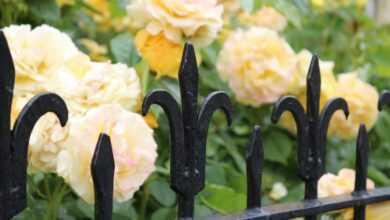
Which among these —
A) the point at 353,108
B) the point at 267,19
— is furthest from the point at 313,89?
the point at 267,19

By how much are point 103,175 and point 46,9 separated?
731 millimetres

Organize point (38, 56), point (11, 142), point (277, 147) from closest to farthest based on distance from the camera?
point (11, 142) < point (38, 56) < point (277, 147)

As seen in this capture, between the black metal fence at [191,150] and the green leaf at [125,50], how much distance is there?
1.18 ft

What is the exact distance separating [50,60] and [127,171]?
0.68 ft

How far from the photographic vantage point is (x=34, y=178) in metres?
0.91

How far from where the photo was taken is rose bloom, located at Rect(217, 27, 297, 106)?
124cm

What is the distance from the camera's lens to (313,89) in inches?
35.5

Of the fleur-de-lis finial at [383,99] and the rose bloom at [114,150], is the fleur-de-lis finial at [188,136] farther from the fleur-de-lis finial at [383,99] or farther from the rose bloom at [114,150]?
the fleur-de-lis finial at [383,99]

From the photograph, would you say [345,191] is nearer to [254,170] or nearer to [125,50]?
[254,170]

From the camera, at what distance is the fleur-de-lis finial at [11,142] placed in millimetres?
604

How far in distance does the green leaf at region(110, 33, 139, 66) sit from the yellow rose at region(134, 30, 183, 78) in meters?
0.15

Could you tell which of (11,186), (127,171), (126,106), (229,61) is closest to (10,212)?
(11,186)

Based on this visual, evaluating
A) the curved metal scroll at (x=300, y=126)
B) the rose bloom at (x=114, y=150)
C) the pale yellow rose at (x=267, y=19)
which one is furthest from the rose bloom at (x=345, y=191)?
the pale yellow rose at (x=267, y=19)

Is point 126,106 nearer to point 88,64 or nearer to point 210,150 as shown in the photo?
point 88,64
